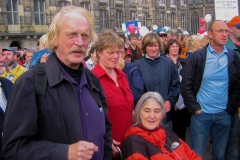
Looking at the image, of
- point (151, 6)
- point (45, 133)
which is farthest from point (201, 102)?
point (151, 6)

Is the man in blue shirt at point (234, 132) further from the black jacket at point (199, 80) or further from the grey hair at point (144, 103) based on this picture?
the grey hair at point (144, 103)

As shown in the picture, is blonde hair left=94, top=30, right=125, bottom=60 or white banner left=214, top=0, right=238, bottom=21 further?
white banner left=214, top=0, right=238, bottom=21

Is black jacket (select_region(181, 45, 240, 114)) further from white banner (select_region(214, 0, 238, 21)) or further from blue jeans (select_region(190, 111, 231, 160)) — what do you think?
white banner (select_region(214, 0, 238, 21))

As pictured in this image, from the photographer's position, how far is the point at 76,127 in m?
1.82

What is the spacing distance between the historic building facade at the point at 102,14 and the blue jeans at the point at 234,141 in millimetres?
18822

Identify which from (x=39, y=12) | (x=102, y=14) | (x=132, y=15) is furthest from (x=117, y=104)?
(x=132, y=15)

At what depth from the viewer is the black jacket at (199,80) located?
3.71 metres

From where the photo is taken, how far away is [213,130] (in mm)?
3865

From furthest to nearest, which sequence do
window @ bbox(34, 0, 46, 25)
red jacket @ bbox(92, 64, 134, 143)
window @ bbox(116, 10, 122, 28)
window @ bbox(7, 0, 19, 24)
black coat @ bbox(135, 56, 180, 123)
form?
1. window @ bbox(116, 10, 122, 28)
2. window @ bbox(34, 0, 46, 25)
3. window @ bbox(7, 0, 19, 24)
4. black coat @ bbox(135, 56, 180, 123)
5. red jacket @ bbox(92, 64, 134, 143)

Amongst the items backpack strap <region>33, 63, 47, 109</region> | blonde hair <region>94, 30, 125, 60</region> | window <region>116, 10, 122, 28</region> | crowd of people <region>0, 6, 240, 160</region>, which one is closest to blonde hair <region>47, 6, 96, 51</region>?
crowd of people <region>0, 6, 240, 160</region>

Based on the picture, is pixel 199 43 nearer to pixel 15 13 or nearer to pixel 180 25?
pixel 15 13

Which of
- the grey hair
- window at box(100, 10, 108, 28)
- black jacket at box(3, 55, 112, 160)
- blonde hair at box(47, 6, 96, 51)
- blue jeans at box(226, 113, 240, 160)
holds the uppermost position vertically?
window at box(100, 10, 108, 28)

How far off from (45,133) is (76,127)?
19cm

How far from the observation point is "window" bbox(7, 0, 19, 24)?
824 inches
